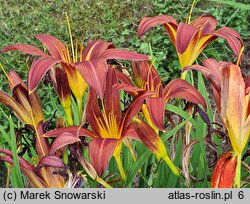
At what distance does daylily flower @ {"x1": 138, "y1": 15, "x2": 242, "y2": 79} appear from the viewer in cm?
124

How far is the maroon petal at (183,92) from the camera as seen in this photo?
1.14 metres

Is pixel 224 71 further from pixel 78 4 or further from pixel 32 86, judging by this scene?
pixel 78 4

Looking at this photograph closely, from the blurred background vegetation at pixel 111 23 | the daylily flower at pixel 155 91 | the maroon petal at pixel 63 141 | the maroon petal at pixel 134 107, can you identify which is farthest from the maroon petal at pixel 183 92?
the blurred background vegetation at pixel 111 23

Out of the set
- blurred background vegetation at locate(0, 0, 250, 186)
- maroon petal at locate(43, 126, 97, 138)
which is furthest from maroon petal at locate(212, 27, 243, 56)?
blurred background vegetation at locate(0, 0, 250, 186)

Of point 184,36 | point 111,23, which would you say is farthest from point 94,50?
point 111,23

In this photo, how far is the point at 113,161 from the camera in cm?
136

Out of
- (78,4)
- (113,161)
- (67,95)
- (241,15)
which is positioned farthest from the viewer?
(78,4)

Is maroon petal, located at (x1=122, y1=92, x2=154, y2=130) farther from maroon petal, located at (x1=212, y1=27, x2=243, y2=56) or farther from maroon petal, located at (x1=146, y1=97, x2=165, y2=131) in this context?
maroon petal, located at (x1=212, y1=27, x2=243, y2=56)

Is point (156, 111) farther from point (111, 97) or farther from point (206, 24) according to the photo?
point (206, 24)

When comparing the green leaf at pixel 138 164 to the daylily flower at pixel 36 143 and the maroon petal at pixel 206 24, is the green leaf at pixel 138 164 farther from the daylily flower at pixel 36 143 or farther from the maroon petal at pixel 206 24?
the maroon petal at pixel 206 24

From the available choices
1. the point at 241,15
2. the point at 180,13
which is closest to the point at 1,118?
the point at 180,13

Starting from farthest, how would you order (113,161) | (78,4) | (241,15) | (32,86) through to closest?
1. (78,4)
2. (241,15)
3. (113,161)
4. (32,86)

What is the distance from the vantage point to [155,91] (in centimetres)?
119

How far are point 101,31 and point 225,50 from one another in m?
0.69
